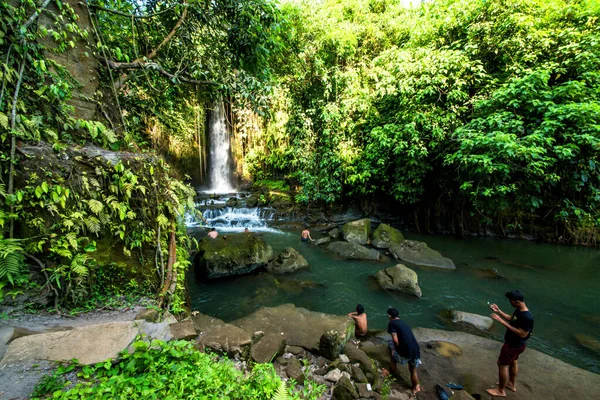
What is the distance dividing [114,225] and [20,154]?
4.16 feet

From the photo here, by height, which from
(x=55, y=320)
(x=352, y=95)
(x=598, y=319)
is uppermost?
(x=352, y=95)

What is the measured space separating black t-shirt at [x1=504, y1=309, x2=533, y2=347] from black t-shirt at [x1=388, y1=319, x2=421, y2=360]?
1.35 m

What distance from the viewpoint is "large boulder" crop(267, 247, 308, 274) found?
7.95m

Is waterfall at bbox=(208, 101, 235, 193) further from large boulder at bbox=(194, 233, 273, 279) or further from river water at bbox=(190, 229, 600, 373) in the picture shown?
large boulder at bbox=(194, 233, 273, 279)

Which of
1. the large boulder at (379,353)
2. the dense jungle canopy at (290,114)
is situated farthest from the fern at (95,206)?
the large boulder at (379,353)

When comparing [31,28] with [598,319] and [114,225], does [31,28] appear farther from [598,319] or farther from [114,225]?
[598,319]

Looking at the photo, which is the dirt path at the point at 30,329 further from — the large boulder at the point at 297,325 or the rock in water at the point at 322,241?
the rock in water at the point at 322,241

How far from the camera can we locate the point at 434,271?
8.30 meters

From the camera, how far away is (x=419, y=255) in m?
9.02

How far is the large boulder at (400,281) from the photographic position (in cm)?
682

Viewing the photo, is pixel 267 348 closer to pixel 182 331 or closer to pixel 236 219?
pixel 182 331

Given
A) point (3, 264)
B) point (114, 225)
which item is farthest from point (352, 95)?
point (3, 264)

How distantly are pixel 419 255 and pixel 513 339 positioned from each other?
5.45 m

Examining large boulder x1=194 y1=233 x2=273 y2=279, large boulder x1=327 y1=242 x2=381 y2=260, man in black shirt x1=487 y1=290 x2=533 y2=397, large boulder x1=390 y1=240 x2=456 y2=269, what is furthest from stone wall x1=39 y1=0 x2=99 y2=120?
large boulder x1=390 y1=240 x2=456 y2=269
